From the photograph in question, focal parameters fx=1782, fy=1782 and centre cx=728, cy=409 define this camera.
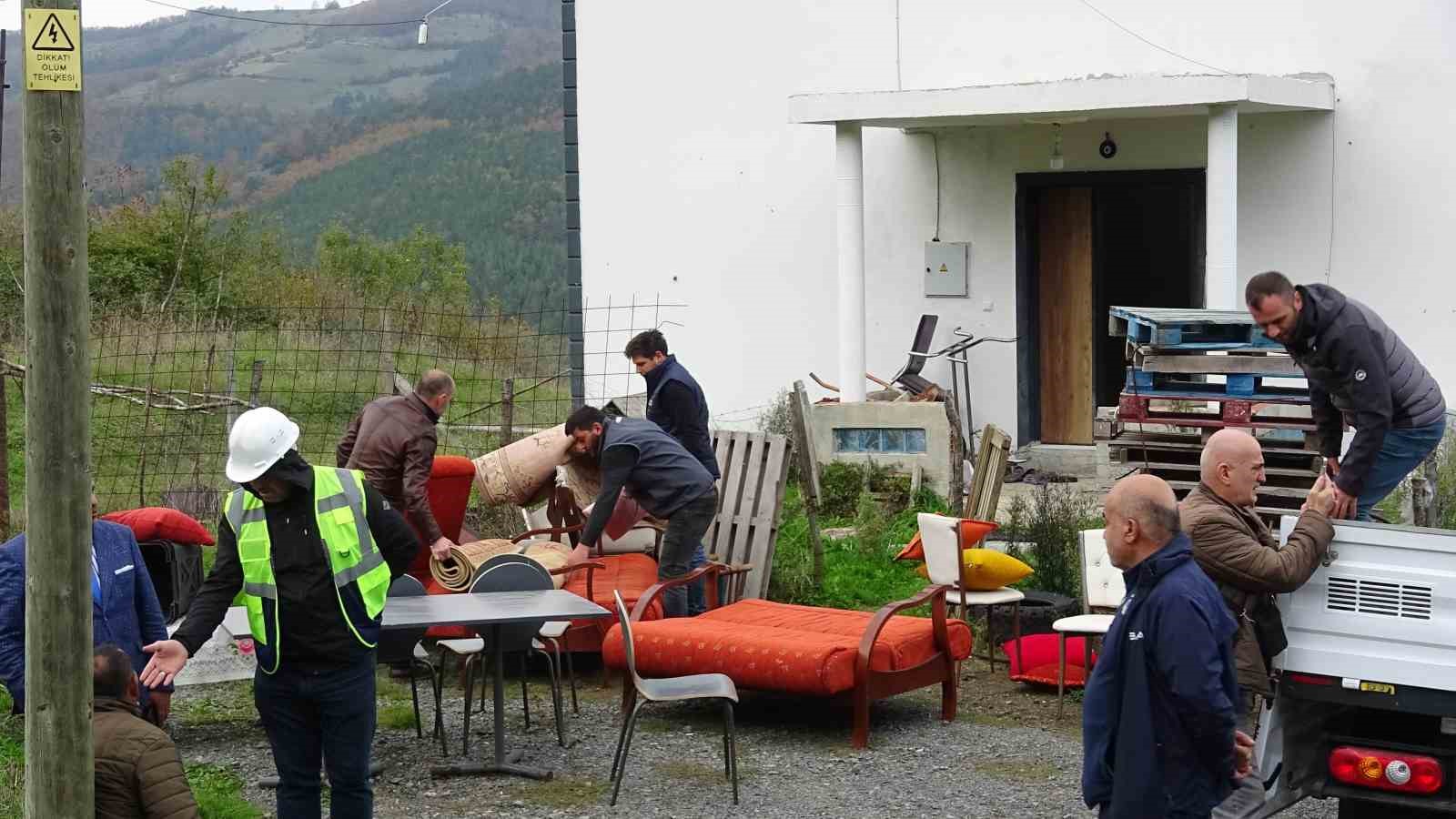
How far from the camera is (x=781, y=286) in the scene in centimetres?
1620

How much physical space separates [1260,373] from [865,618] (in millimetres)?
2505

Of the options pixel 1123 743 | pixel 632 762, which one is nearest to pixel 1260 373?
pixel 632 762

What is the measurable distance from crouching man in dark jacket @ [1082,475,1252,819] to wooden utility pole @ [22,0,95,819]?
2779 mm

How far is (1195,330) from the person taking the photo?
9398 millimetres

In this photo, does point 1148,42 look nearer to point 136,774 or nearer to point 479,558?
point 479,558

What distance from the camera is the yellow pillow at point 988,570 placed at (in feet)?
30.2

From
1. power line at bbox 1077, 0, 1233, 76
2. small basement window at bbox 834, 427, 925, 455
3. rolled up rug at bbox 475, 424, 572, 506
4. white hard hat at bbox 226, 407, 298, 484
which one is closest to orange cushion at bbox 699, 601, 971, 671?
rolled up rug at bbox 475, 424, 572, 506

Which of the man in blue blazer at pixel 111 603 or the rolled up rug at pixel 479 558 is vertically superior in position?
the man in blue blazer at pixel 111 603

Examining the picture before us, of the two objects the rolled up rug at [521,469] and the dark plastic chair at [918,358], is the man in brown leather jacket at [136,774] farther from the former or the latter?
the dark plastic chair at [918,358]

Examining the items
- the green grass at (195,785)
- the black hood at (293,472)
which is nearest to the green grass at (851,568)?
the green grass at (195,785)

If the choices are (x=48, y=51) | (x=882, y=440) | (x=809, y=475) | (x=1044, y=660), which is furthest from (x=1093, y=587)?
(x=48, y=51)

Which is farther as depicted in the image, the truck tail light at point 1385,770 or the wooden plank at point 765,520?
the wooden plank at point 765,520

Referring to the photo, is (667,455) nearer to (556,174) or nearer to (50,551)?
(50,551)

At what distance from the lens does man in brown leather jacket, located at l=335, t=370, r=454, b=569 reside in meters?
9.32
